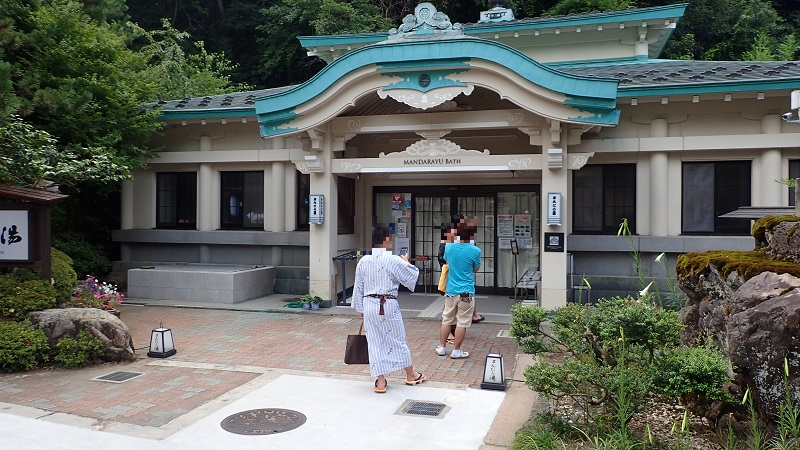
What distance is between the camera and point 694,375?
4531 mm

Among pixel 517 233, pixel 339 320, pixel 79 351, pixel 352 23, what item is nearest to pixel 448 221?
pixel 517 233

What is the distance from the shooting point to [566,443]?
195 inches

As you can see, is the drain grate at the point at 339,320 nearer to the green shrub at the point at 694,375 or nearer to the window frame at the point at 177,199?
the window frame at the point at 177,199

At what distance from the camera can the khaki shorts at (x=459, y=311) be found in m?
8.23

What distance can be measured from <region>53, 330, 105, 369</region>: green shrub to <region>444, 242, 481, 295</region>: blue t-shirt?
479 cm

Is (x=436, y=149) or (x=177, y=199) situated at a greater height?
(x=436, y=149)

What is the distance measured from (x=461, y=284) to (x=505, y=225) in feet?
18.8

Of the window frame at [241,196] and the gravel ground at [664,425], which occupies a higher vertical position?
the window frame at [241,196]

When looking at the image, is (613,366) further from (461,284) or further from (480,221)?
(480,221)

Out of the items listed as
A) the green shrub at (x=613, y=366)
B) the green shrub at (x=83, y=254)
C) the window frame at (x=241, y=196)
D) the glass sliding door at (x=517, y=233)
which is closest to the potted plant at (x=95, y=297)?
the green shrub at (x=83, y=254)

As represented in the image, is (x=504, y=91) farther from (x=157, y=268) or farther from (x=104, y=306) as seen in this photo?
(x=157, y=268)

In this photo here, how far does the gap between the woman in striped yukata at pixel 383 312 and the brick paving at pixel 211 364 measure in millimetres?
806

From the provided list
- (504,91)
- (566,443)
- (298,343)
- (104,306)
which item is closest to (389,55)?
(504,91)

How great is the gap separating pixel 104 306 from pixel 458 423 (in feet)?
22.5
